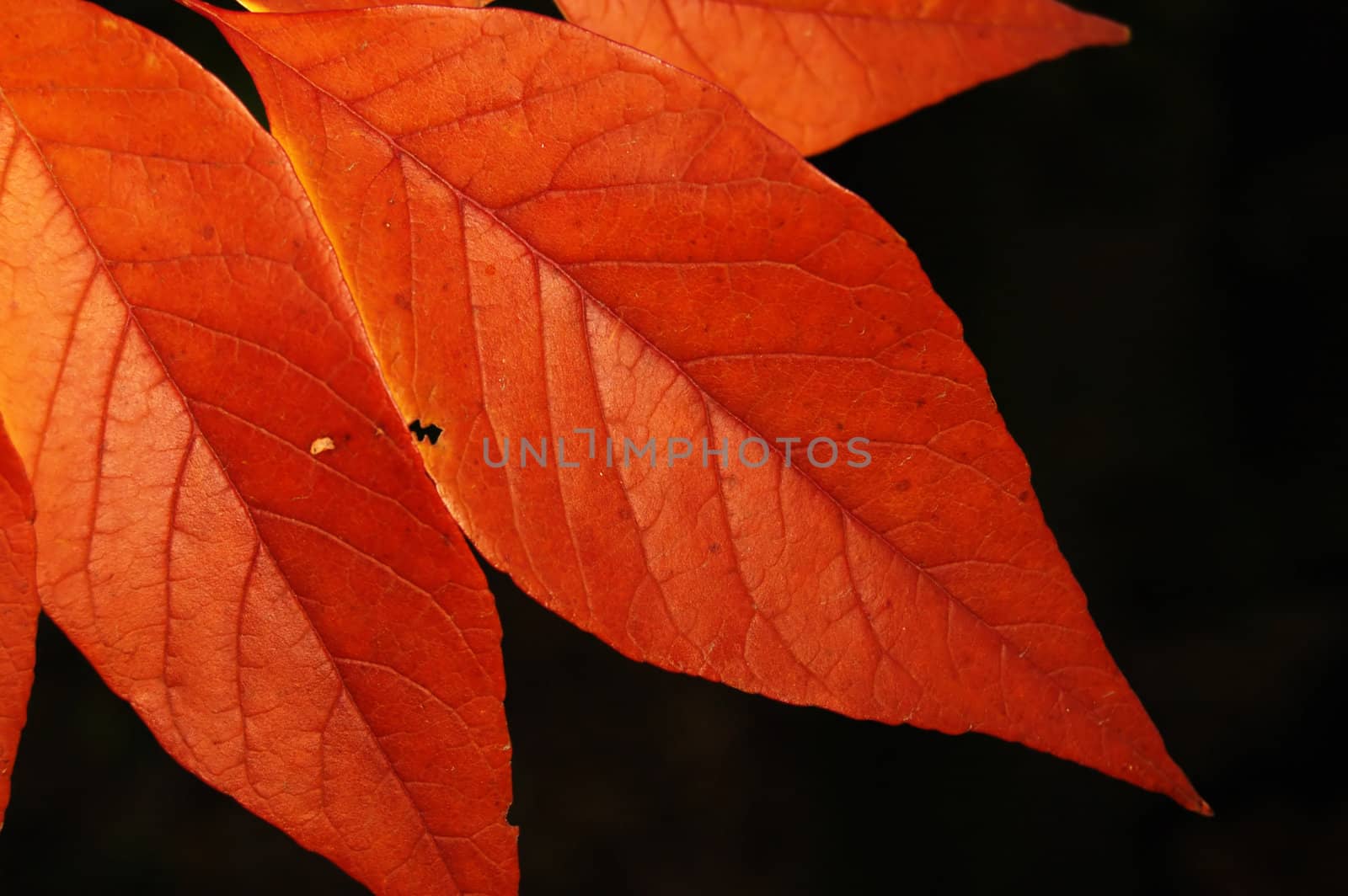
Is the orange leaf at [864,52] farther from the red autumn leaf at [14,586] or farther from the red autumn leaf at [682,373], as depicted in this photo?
the red autumn leaf at [14,586]

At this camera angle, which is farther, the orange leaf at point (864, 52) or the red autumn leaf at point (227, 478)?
the orange leaf at point (864, 52)

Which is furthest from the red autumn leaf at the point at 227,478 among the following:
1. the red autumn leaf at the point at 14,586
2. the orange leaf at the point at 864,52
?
the orange leaf at the point at 864,52

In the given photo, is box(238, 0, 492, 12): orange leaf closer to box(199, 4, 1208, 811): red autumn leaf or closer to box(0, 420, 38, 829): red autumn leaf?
box(199, 4, 1208, 811): red autumn leaf

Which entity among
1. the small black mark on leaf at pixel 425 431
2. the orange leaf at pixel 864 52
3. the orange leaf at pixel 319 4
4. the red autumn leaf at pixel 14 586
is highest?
the orange leaf at pixel 864 52

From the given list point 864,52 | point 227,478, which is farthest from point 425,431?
point 864,52

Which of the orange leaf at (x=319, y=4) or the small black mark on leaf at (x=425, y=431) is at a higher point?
the orange leaf at (x=319, y=4)

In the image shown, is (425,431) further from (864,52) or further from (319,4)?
(864,52)
